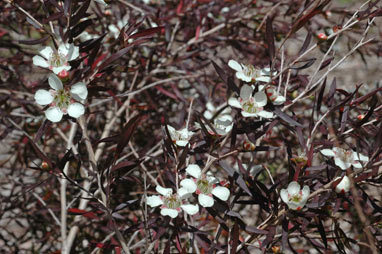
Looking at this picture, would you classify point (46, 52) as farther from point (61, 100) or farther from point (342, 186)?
point (342, 186)

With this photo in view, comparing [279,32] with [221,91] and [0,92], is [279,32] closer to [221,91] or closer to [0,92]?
[221,91]

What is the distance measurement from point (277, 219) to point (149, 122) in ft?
4.23

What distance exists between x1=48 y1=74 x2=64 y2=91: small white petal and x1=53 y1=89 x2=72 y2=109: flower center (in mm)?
10

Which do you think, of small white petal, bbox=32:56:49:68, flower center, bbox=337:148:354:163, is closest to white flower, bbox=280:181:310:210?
flower center, bbox=337:148:354:163

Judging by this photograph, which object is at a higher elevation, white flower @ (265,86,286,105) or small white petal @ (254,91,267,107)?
white flower @ (265,86,286,105)

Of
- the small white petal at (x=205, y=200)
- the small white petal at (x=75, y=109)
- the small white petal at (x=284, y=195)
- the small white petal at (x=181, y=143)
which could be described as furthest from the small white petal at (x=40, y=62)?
the small white petal at (x=284, y=195)

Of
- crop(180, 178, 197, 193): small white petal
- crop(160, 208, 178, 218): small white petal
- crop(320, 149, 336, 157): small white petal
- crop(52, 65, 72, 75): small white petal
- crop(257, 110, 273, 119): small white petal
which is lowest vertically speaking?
crop(160, 208, 178, 218): small white petal

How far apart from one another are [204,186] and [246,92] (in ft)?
0.72

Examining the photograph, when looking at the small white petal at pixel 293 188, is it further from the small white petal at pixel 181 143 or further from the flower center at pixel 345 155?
the small white petal at pixel 181 143

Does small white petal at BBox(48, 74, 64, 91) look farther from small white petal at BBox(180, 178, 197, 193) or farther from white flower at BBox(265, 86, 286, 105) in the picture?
white flower at BBox(265, 86, 286, 105)

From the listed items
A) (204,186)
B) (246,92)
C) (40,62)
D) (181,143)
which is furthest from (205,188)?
(40,62)

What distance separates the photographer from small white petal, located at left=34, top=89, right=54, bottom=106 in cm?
85

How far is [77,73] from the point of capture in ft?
2.95

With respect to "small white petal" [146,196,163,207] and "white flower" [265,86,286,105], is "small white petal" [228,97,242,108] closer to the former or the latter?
"white flower" [265,86,286,105]
